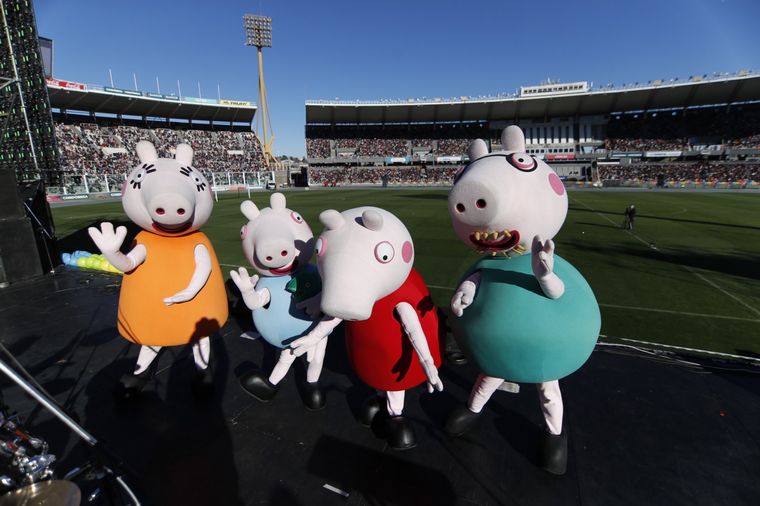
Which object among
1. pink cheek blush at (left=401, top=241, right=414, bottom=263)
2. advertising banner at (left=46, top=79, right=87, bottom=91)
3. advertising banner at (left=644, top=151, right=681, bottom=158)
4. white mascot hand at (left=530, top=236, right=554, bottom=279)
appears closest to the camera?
white mascot hand at (left=530, top=236, right=554, bottom=279)

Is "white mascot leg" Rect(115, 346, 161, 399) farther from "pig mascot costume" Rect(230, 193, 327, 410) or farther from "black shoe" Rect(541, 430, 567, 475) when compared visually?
"black shoe" Rect(541, 430, 567, 475)

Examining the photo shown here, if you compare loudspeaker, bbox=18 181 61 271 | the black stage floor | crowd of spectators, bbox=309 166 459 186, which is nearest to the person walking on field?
the black stage floor

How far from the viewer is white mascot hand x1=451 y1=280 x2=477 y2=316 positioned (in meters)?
3.00

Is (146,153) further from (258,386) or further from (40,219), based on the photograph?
(40,219)

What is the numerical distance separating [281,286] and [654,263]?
11394 mm

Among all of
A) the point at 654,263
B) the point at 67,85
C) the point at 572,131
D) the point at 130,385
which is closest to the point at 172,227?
the point at 130,385

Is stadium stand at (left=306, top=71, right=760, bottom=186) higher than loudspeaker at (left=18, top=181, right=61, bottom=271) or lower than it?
higher

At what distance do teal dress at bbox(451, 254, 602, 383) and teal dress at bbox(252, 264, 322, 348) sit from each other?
1.66m

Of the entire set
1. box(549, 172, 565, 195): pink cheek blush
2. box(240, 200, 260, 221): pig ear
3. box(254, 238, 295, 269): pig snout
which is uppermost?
box(549, 172, 565, 195): pink cheek blush

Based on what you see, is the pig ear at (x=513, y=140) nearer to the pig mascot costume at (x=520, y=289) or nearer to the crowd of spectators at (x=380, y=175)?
the pig mascot costume at (x=520, y=289)

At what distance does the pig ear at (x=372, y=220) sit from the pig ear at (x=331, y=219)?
193mm

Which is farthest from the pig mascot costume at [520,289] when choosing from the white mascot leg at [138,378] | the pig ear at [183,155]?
the white mascot leg at [138,378]

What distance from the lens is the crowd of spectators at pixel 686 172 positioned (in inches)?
1628

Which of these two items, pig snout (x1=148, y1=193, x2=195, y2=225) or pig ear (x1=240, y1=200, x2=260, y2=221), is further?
pig ear (x1=240, y1=200, x2=260, y2=221)
